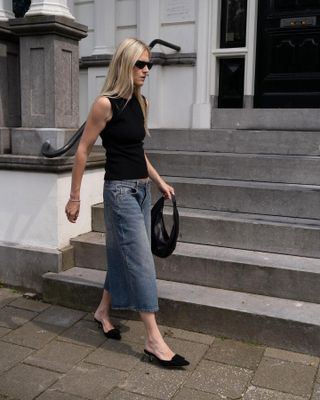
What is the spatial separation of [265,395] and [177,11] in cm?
456

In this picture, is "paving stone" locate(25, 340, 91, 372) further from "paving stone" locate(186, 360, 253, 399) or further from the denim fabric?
"paving stone" locate(186, 360, 253, 399)

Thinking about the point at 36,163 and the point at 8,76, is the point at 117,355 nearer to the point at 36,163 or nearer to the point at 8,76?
the point at 36,163

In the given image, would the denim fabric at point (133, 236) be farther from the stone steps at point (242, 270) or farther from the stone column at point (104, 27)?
the stone column at point (104, 27)

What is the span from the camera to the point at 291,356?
325 centimetres

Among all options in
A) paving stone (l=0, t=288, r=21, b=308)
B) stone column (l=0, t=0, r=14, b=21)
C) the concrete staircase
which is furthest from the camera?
stone column (l=0, t=0, r=14, b=21)

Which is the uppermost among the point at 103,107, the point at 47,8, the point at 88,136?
the point at 47,8

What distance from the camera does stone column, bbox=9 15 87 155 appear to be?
4.21 meters

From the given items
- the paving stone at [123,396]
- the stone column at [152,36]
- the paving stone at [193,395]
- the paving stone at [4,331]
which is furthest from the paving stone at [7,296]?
the stone column at [152,36]

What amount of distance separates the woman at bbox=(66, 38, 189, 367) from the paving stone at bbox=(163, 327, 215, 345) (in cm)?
35

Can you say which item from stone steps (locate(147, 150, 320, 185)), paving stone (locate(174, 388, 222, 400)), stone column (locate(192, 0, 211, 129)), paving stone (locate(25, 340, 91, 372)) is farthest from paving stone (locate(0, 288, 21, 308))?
stone column (locate(192, 0, 211, 129))

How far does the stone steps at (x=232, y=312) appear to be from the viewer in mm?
3279

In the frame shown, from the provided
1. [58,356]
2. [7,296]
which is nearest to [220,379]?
[58,356]

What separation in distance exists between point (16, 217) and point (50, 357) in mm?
1520

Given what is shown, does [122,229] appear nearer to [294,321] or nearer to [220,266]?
[220,266]
